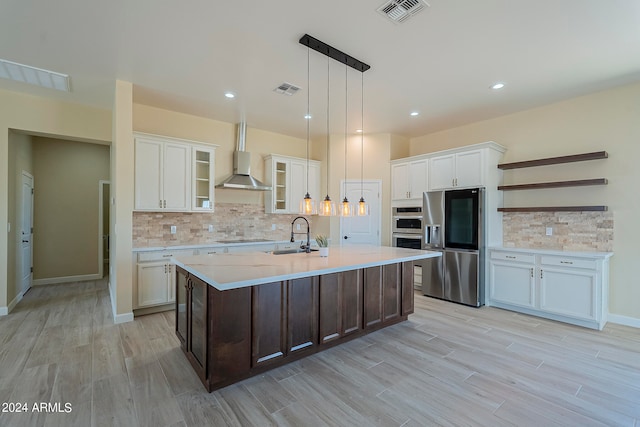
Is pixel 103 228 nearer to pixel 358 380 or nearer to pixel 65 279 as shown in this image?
pixel 65 279

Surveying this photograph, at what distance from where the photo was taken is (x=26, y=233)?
4.92m

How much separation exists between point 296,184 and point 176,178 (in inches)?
83.4

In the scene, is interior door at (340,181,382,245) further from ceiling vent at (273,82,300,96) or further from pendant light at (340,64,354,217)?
ceiling vent at (273,82,300,96)

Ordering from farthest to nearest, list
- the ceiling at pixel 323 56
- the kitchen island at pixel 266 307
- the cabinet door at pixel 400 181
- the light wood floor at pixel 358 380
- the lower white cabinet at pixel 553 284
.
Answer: the cabinet door at pixel 400 181, the lower white cabinet at pixel 553 284, the ceiling at pixel 323 56, the kitchen island at pixel 266 307, the light wood floor at pixel 358 380

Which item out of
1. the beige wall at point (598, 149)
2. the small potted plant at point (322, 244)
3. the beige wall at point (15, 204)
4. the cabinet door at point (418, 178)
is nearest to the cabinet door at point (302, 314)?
the small potted plant at point (322, 244)

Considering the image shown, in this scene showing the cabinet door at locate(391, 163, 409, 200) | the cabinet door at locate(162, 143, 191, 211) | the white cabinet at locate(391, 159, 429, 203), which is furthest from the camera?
the cabinet door at locate(391, 163, 409, 200)

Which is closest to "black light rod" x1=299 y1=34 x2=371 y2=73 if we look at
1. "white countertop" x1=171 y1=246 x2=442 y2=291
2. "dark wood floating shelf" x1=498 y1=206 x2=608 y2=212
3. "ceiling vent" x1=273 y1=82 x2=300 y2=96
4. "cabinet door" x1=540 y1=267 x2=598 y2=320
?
"ceiling vent" x1=273 y1=82 x2=300 y2=96

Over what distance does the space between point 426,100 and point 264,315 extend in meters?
3.49

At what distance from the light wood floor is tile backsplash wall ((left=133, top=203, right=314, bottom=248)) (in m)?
1.34

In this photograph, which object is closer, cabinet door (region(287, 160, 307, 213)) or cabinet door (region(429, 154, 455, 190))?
cabinet door (region(429, 154, 455, 190))

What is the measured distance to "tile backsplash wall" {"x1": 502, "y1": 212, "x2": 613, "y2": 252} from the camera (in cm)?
379

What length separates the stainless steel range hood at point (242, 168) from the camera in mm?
5035

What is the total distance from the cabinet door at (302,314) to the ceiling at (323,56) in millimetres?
2226

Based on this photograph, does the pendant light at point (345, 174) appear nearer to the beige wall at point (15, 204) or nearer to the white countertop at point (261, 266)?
the white countertop at point (261, 266)
